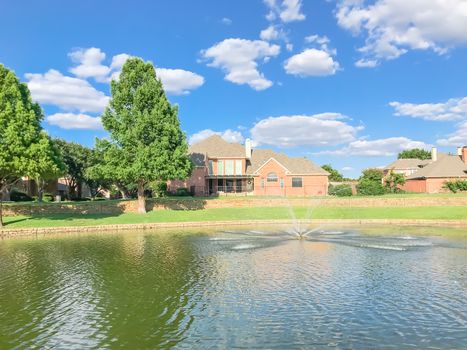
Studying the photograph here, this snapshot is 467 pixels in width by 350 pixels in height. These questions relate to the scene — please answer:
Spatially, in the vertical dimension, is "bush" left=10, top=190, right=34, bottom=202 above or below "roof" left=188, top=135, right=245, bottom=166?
below

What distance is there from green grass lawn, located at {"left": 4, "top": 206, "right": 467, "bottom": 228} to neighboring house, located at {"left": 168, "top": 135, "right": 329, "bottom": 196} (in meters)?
16.6

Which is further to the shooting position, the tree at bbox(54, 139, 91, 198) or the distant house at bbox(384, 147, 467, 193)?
the tree at bbox(54, 139, 91, 198)

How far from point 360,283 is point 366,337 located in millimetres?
5686

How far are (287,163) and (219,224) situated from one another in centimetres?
3071

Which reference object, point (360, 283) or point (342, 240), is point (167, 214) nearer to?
point (342, 240)

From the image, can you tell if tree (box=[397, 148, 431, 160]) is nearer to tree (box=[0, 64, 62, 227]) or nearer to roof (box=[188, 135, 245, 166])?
roof (box=[188, 135, 245, 166])

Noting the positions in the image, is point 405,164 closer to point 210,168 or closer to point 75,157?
point 210,168

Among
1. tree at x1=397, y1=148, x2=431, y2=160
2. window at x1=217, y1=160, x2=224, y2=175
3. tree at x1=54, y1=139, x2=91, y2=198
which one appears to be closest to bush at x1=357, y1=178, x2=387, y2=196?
window at x1=217, y1=160, x2=224, y2=175

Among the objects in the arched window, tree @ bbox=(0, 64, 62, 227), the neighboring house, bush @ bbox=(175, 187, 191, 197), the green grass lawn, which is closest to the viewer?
tree @ bbox=(0, 64, 62, 227)

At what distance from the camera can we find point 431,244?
25.6 m

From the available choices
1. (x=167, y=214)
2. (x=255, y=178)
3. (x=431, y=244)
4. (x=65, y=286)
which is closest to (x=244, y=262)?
(x=65, y=286)

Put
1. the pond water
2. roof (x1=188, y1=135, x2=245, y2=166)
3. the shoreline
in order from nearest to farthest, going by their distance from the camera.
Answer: the pond water
the shoreline
roof (x1=188, y1=135, x2=245, y2=166)

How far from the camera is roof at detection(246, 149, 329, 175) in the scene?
6650 centimetres

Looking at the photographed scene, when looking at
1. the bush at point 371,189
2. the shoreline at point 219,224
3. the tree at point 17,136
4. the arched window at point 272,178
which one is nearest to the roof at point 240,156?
the arched window at point 272,178
